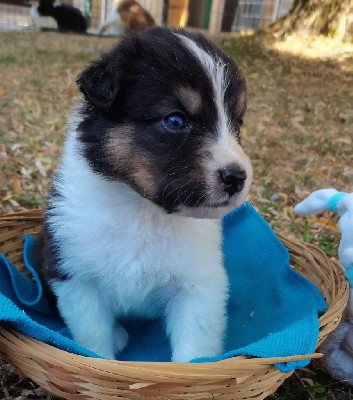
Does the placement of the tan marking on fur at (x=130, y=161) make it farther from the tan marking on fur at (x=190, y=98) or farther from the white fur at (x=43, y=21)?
the white fur at (x=43, y=21)

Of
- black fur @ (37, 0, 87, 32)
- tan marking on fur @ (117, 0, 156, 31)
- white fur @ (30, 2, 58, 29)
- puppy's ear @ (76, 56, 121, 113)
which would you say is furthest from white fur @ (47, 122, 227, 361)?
white fur @ (30, 2, 58, 29)

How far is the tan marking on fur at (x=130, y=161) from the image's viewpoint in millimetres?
2240

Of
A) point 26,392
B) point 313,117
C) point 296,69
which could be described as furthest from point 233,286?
point 296,69

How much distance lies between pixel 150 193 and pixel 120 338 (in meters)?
1.15

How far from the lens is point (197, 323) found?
2.61 m

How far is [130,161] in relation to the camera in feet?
7.45

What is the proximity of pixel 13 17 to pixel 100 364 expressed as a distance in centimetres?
1456

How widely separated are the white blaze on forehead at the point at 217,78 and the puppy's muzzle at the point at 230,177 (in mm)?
222

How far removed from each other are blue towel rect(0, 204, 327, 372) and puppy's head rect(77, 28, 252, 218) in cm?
71

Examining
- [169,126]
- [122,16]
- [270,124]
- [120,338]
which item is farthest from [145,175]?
[122,16]

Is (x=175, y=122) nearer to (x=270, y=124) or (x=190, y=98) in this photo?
(x=190, y=98)

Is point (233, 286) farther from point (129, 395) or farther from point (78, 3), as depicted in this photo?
point (78, 3)

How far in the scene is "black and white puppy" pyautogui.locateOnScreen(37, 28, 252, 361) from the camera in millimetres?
2211

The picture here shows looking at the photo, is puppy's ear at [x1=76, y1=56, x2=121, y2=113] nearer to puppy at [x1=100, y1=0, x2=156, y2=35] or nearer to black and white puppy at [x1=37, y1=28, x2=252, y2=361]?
black and white puppy at [x1=37, y1=28, x2=252, y2=361]
